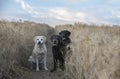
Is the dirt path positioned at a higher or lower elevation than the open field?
lower

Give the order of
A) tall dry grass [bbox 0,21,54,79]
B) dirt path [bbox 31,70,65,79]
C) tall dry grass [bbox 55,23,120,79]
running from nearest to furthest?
1. tall dry grass [bbox 55,23,120,79]
2. tall dry grass [bbox 0,21,54,79]
3. dirt path [bbox 31,70,65,79]

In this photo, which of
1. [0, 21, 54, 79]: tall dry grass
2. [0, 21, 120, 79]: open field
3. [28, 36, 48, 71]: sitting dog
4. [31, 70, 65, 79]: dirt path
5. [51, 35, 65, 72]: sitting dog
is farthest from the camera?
[28, 36, 48, 71]: sitting dog

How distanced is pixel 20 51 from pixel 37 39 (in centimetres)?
62

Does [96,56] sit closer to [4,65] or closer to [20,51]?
[4,65]

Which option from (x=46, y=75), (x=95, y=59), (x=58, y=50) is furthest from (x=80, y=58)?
(x=58, y=50)

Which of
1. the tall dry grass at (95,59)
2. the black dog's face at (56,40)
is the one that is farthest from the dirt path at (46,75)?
the tall dry grass at (95,59)

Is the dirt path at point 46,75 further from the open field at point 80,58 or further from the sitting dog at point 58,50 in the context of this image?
the sitting dog at point 58,50

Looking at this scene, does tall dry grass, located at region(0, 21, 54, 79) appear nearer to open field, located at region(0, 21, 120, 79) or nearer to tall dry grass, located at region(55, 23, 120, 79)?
open field, located at region(0, 21, 120, 79)

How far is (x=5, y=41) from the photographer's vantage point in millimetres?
8516

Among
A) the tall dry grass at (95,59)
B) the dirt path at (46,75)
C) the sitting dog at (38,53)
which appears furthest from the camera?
the sitting dog at (38,53)

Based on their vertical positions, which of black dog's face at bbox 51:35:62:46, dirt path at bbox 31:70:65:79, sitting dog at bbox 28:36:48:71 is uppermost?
black dog's face at bbox 51:35:62:46

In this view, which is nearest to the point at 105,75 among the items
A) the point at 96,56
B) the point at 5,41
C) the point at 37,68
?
the point at 96,56

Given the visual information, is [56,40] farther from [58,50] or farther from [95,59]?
[95,59]

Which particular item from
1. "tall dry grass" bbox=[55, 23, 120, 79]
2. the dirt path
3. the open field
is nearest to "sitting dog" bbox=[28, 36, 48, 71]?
the open field
